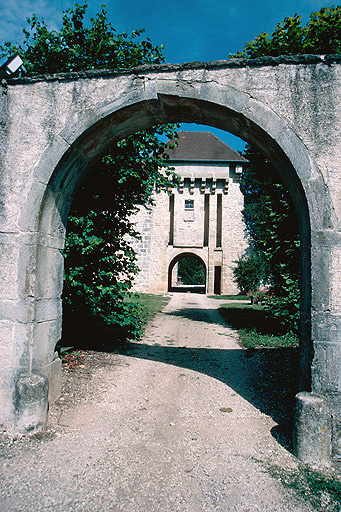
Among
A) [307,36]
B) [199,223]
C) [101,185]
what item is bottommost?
[101,185]

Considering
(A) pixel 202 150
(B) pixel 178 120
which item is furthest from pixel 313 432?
(A) pixel 202 150

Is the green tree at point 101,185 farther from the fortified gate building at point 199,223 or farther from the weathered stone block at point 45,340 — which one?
the fortified gate building at point 199,223

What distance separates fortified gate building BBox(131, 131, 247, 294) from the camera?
77.3 ft

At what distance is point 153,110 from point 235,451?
3.59 meters

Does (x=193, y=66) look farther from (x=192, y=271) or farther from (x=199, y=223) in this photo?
(x=192, y=271)

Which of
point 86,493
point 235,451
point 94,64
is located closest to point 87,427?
point 86,493

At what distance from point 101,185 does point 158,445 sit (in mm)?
4672

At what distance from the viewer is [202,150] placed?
2498cm

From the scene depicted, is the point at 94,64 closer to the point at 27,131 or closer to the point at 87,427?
the point at 27,131

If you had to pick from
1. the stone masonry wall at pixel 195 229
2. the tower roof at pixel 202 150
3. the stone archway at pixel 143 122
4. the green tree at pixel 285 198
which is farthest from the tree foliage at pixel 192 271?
the stone archway at pixel 143 122

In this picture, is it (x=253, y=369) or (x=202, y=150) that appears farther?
(x=202, y=150)

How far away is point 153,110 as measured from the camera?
3.92m

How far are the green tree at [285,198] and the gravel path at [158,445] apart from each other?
10.4ft

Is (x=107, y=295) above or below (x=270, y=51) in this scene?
below
